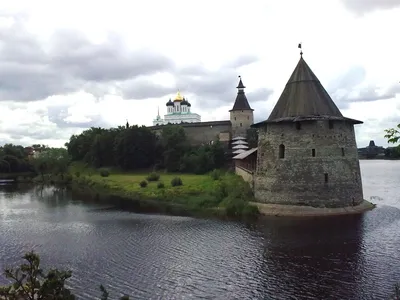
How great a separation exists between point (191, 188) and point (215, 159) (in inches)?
592

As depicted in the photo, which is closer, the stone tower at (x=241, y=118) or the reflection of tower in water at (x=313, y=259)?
the reflection of tower in water at (x=313, y=259)

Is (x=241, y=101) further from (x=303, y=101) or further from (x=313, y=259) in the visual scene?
(x=313, y=259)

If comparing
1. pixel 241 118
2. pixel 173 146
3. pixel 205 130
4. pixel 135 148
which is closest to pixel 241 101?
pixel 241 118

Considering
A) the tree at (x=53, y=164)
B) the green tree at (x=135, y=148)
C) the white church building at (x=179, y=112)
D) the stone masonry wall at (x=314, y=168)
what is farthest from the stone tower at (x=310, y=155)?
the white church building at (x=179, y=112)

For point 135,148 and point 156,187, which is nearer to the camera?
point 156,187

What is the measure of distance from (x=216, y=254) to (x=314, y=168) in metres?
10.9

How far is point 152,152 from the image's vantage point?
179ft

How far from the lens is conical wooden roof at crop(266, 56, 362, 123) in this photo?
25.9 meters

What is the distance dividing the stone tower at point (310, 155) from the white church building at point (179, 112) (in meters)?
74.7

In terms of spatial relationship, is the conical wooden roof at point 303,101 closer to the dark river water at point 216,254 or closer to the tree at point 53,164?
the dark river water at point 216,254

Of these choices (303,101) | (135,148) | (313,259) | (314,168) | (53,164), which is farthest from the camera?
(53,164)

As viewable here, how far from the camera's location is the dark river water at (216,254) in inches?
531

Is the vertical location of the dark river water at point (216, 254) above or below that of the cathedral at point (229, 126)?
below

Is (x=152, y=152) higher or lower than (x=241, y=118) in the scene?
lower
